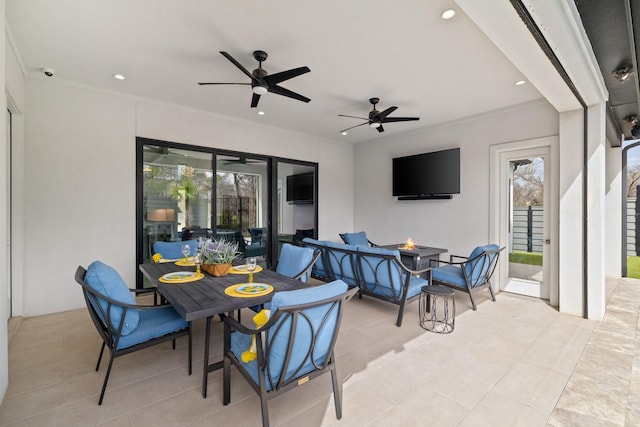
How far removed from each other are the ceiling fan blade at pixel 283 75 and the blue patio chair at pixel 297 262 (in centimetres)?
181

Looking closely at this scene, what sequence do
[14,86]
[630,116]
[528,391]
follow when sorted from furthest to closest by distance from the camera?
[630,116]
[14,86]
[528,391]

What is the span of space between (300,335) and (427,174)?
4795 millimetres

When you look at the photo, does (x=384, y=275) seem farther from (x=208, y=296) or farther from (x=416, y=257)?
(x=208, y=296)

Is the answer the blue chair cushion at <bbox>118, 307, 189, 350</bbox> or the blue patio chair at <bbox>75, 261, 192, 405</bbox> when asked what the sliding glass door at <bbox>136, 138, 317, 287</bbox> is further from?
the blue patio chair at <bbox>75, 261, 192, 405</bbox>

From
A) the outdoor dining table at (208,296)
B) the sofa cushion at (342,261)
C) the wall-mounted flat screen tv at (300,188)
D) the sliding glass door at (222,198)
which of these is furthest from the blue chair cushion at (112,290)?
the wall-mounted flat screen tv at (300,188)

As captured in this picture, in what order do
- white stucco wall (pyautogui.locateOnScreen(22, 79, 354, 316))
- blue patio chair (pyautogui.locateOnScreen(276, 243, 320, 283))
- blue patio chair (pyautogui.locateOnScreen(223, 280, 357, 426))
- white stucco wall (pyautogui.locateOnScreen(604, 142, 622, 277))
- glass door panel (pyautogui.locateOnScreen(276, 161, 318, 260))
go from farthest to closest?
glass door panel (pyautogui.locateOnScreen(276, 161, 318, 260)) → white stucco wall (pyautogui.locateOnScreen(604, 142, 622, 277)) → white stucco wall (pyautogui.locateOnScreen(22, 79, 354, 316)) → blue patio chair (pyautogui.locateOnScreen(276, 243, 320, 283)) → blue patio chair (pyautogui.locateOnScreen(223, 280, 357, 426))

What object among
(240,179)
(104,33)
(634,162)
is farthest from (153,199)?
(634,162)

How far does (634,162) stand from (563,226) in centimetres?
402

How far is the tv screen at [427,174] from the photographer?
526 cm

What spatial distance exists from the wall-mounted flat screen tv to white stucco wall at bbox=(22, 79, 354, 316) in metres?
2.37

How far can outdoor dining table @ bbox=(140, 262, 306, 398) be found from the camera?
73.2 inches

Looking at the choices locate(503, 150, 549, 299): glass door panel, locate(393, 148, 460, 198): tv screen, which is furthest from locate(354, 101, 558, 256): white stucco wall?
locate(503, 150, 549, 299): glass door panel

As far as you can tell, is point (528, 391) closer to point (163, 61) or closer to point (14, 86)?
point (163, 61)

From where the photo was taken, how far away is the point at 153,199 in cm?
451
